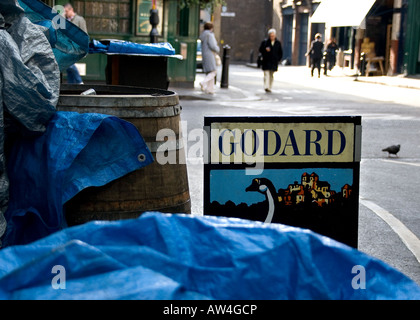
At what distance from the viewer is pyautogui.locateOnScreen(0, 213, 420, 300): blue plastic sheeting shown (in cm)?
194

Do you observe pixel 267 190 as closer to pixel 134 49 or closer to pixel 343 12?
pixel 134 49

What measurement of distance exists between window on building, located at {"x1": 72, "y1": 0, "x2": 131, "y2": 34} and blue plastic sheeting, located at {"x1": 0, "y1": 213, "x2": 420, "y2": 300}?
61.4ft

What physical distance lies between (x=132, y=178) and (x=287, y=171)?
3.07ft

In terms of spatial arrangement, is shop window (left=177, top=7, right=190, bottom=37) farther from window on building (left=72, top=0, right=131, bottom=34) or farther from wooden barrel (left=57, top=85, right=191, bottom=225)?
wooden barrel (left=57, top=85, right=191, bottom=225)

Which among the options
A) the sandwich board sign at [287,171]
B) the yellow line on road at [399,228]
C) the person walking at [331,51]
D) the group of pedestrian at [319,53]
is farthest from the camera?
the person walking at [331,51]

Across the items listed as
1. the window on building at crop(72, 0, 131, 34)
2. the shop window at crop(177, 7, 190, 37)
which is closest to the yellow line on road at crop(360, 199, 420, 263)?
the window on building at crop(72, 0, 131, 34)

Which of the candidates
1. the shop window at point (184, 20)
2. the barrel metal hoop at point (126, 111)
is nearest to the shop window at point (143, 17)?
the shop window at point (184, 20)

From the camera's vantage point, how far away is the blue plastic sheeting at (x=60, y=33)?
4.88 meters

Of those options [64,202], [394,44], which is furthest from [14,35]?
[394,44]

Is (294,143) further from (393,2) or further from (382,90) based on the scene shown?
(393,2)

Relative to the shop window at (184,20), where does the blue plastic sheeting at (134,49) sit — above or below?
below

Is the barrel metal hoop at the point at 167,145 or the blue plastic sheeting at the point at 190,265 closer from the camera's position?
the blue plastic sheeting at the point at 190,265

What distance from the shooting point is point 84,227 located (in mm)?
2182

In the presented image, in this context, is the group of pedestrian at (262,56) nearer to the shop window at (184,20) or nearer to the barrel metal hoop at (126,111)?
the shop window at (184,20)
